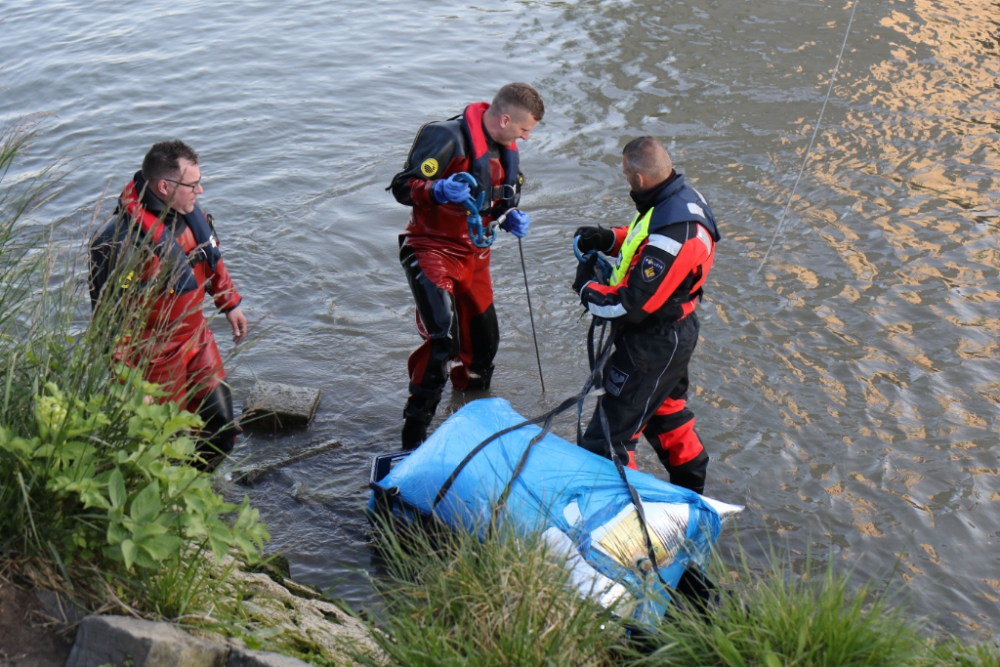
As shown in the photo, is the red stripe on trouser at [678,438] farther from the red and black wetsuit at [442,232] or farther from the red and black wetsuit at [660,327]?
the red and black wetsuit at [442,232]

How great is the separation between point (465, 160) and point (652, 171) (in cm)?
150

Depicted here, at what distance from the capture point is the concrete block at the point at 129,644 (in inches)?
105

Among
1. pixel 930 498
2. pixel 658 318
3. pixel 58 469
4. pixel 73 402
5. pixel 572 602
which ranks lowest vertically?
pixel 930 498

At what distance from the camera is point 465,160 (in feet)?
18.0

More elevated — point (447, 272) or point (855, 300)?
point (447, 272)

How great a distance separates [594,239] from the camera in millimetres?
4867

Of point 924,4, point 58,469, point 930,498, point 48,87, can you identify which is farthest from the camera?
point 924,4

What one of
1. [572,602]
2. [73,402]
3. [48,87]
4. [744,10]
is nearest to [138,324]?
[73,402]

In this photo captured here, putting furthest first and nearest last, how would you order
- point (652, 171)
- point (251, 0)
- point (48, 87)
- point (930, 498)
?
point (251, 0), point (48, 87), point (930, 498), point (652, 171)

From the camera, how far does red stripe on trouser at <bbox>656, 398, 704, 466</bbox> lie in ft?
16.0

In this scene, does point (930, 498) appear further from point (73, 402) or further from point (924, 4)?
point (924, 4)

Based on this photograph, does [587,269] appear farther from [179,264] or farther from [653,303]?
[179,264]

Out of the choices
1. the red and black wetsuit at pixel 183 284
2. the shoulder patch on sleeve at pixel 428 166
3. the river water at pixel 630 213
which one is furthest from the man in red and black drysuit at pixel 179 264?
the shoulder patch on sleeve at pixel 428 166

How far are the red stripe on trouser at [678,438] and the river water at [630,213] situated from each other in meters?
0.53
